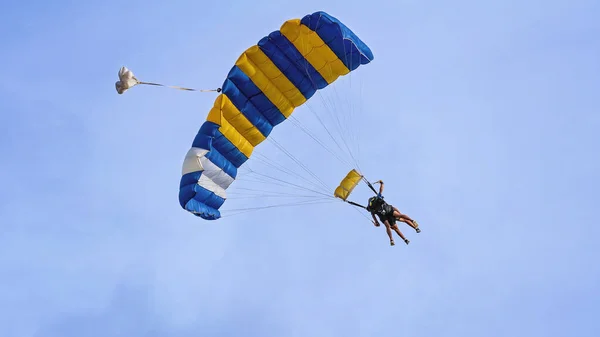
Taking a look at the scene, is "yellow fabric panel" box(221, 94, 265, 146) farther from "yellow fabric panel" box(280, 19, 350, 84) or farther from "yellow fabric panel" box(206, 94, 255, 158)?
"yellow fabric panel" box(280, 19, 350, 84)

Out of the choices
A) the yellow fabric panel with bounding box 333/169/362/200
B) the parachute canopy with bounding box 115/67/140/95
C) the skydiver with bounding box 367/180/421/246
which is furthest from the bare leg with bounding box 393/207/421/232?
the parachute canopy with bounding box 115/67/140/95

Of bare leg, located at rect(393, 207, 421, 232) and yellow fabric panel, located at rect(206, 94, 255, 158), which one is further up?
yellow fabric panel, located at rect(206, 94, 255, 158)

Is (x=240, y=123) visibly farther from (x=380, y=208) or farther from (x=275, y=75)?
(x=380, y=208)

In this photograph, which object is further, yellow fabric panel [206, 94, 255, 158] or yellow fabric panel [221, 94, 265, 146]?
yellow fabric panel [221, 94, 265, 146]

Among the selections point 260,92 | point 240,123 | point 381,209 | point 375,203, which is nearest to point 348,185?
point 375,203

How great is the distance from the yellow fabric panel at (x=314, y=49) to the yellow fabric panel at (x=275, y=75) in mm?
834

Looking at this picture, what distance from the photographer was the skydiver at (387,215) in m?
21.0

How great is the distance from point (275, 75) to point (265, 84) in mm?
371

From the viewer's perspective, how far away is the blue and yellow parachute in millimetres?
20984

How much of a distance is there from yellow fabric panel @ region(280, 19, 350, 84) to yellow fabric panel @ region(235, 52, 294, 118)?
1.22m

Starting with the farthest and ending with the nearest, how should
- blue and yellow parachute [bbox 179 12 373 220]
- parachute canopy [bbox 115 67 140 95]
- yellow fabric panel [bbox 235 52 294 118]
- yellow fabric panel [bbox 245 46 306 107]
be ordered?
yellow fabric panel [bbox 245 46 306 107]
yellow fabric panel [bbox 235 52 294 118]
blue and yellow parachute [bbox 179 12 373 220]
parachute canopy [bbox 115 67 140 95]

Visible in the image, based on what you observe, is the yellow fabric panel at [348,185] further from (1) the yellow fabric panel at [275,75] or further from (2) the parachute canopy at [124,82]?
(2) the parachute canopy at [124,82]

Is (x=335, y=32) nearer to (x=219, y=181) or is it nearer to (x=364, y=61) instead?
(x=364, y=61)

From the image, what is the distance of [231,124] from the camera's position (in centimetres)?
2181
